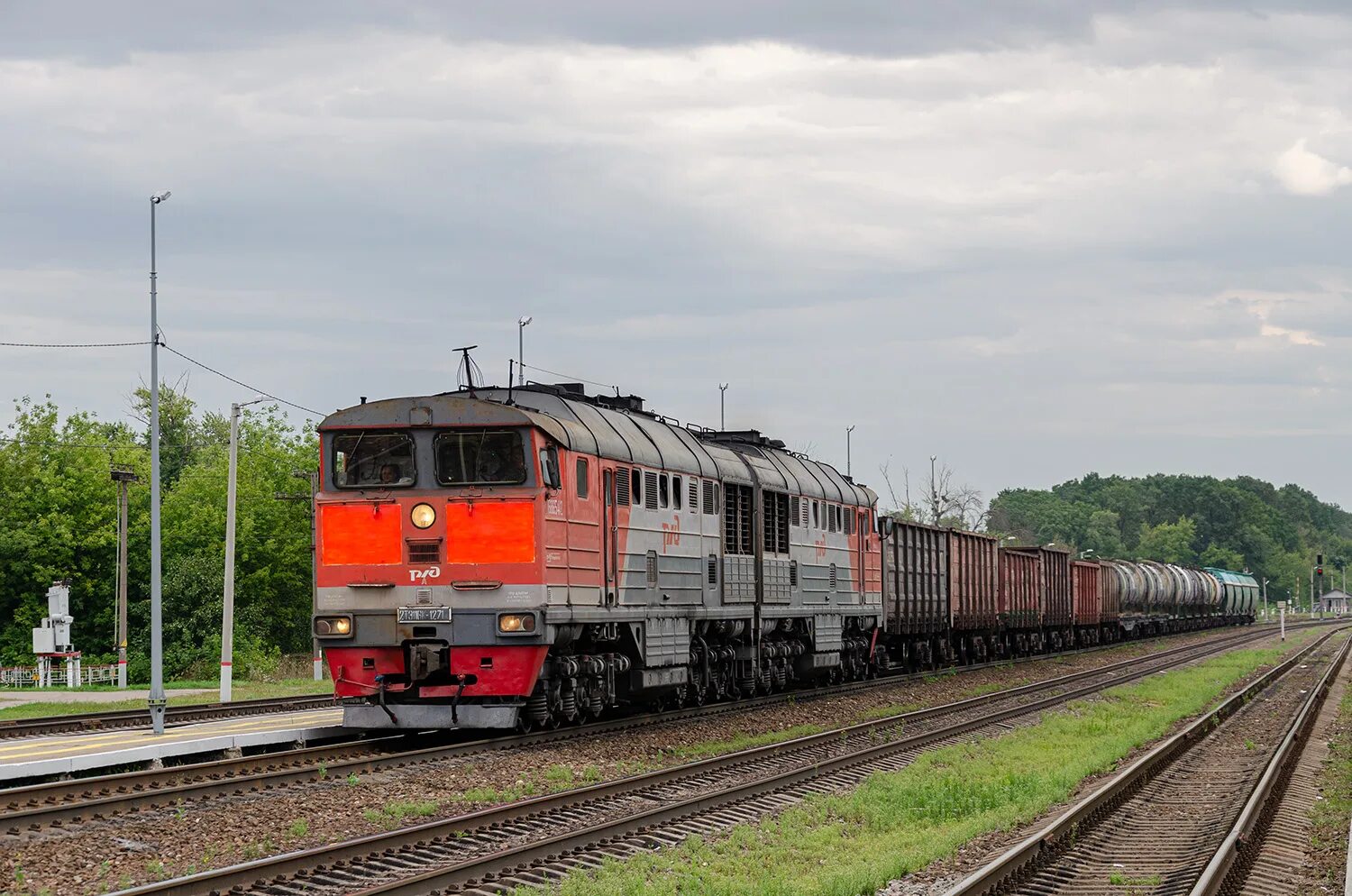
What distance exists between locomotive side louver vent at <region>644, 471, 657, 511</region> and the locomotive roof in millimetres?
207

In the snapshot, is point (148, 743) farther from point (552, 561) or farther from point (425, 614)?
point (552, 561)

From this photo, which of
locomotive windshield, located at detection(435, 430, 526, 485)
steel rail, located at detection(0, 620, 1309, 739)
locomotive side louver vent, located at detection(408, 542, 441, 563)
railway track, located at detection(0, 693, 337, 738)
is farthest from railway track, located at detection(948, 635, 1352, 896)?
railway track, located at detection(0, 693, 337, 738)

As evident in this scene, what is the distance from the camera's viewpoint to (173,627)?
61.3 meters

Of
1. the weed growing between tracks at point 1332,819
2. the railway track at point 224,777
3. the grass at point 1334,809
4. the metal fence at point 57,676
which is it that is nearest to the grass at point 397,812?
the railway track at point 224,777

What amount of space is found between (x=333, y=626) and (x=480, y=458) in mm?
2938

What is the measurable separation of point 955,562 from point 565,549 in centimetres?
2583

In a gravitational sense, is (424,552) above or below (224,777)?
above

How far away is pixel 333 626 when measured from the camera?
760 inches

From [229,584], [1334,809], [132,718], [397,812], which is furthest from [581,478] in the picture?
[229,584]

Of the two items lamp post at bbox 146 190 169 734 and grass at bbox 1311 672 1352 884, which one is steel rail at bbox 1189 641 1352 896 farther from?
lamp post at bbox 146 190 169 734

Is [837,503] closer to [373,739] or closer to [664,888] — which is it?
[373,739]

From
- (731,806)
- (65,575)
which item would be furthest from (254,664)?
(731,806)

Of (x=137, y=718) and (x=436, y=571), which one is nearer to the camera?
(x=436, y=571)

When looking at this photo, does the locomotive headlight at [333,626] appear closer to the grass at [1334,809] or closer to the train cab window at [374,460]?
the train cab window at [374,460]
